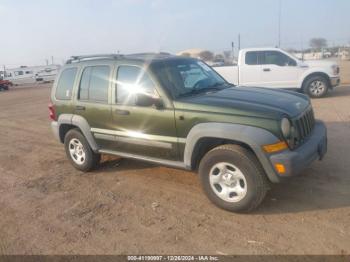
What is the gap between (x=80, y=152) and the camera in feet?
19.7

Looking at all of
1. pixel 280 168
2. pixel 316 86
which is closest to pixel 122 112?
pixel 280 168

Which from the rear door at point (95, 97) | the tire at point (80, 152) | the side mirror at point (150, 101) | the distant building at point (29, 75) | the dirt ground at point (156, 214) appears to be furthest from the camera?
the distant building at point (29, 75)

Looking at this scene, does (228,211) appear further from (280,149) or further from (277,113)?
(277,113)

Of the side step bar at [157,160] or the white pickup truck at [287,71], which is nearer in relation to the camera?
the side step bar at [157,160]

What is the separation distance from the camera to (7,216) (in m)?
4.58

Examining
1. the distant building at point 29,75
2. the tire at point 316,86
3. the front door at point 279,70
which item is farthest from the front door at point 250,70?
the distant building at point 29,75

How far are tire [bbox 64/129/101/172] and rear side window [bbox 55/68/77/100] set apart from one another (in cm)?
61

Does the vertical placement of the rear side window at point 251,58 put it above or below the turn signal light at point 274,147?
above

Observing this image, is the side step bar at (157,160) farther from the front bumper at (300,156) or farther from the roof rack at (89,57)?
the roof rack at (89,57)

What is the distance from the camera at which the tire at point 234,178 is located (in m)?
3.96

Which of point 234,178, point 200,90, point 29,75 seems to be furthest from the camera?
point 29,75

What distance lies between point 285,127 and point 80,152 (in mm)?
3569

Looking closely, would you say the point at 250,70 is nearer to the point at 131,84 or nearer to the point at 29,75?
the point at 131,84

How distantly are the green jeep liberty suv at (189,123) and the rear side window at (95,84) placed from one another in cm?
2
